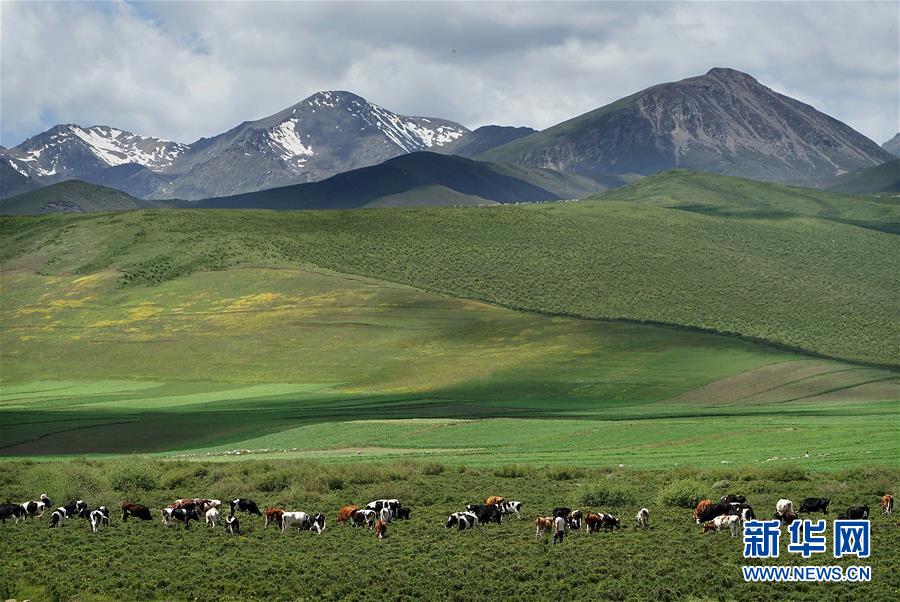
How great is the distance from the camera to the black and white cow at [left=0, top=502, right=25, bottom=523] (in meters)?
46.8

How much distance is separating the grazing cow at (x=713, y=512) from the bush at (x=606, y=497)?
470 centimetres

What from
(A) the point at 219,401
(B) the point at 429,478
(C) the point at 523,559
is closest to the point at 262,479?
(B) the point at 429,478

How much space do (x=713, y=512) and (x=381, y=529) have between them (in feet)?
42.6

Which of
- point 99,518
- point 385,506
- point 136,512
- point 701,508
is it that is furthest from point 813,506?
point 99,518

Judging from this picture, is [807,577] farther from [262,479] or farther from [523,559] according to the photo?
[262,479]

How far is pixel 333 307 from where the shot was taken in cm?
16438

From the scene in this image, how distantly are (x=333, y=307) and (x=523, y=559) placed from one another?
422 ft

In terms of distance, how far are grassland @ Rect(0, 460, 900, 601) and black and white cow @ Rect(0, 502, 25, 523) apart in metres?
0.84

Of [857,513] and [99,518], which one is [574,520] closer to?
[857,513]

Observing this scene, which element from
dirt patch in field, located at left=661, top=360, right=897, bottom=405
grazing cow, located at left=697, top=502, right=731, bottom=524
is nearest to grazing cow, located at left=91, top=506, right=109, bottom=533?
grazing cow, located at left=697, top=502, right=731, bottom=524

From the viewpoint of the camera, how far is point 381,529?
41.9 metres

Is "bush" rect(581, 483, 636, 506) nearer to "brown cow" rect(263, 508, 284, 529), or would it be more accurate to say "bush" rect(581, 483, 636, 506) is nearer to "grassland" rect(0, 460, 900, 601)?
"grassland" rect(0, 460, 900, 601)

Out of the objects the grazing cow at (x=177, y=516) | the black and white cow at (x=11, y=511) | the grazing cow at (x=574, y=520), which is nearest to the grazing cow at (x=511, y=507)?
the grazing cow at (x=574, y=520)

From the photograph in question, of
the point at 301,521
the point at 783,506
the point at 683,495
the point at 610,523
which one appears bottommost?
the point at 610,523
